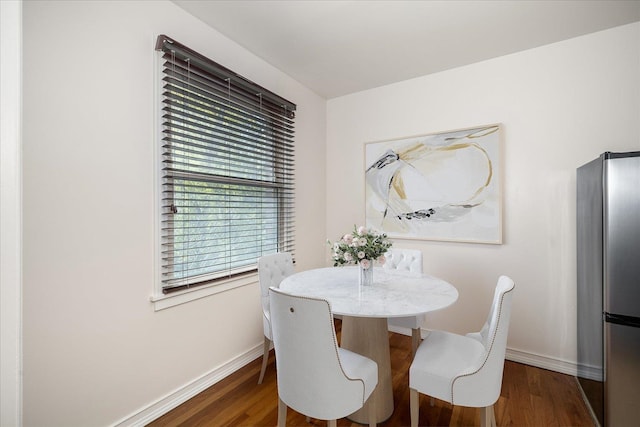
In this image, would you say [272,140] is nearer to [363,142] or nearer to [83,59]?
[363,142]

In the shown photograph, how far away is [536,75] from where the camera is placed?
2.45m

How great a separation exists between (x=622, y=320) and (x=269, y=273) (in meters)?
2.22

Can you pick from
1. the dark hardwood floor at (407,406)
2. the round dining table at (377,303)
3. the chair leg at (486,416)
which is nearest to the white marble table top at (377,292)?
the round dining table at (377,303)

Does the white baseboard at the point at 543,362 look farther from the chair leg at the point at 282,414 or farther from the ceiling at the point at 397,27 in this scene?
the ceiling at the point at 397,27

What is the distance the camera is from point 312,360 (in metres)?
1.29

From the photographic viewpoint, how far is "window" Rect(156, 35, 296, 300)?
74.9 inches

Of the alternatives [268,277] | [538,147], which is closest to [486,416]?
[268,277]

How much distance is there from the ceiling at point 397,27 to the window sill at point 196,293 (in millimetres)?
1957

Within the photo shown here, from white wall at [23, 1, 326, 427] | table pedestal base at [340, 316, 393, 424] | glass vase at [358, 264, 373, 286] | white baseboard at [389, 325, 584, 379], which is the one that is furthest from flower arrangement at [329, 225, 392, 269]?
white baseboard at [389, 325, 584, 379]

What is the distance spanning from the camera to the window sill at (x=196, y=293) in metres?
1.85

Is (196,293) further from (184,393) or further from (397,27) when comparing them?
(397,27)

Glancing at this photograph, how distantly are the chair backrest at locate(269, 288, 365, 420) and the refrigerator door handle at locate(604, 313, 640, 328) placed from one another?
4.83 ft

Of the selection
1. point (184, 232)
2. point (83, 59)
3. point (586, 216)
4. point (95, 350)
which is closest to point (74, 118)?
point (83, 59)

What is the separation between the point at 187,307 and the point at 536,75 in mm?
3350
